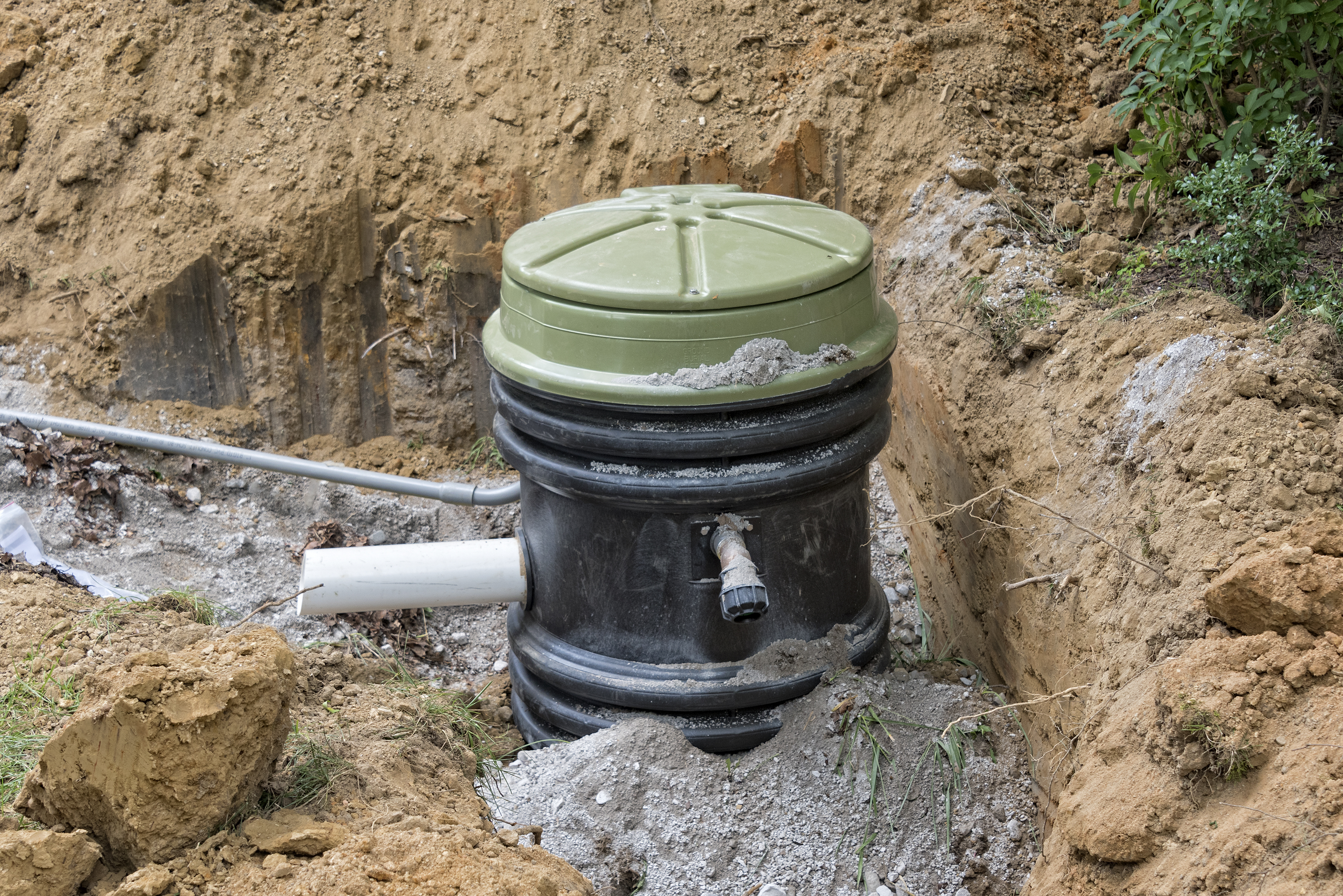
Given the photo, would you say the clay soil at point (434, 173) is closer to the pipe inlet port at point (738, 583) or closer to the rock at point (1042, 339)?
the rock at point (1042, 339)

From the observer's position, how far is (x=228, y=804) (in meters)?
1.65

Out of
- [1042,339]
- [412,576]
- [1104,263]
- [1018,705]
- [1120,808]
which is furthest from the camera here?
[1104,263]

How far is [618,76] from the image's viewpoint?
4617 millimetres

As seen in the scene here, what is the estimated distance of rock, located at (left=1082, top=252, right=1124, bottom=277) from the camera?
344cm

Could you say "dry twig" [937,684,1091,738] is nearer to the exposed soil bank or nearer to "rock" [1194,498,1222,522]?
the exposed soil bank

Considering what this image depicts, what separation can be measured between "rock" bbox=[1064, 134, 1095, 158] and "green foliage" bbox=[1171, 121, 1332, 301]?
111 cm

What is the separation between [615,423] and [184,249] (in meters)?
2.95

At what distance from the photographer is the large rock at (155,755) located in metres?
1.57

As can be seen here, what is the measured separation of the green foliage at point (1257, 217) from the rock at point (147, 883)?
294 cm

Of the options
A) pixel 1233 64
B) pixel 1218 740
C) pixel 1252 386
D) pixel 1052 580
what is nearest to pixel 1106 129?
pixel 1233 64

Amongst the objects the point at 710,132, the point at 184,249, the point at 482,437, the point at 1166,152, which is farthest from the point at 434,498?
the point at 1166,152

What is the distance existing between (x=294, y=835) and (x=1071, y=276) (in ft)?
9.28

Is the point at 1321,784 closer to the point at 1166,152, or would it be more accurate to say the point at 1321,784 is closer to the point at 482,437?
the point at 1166,152

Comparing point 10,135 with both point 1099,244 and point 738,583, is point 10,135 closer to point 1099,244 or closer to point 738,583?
point 738,583
